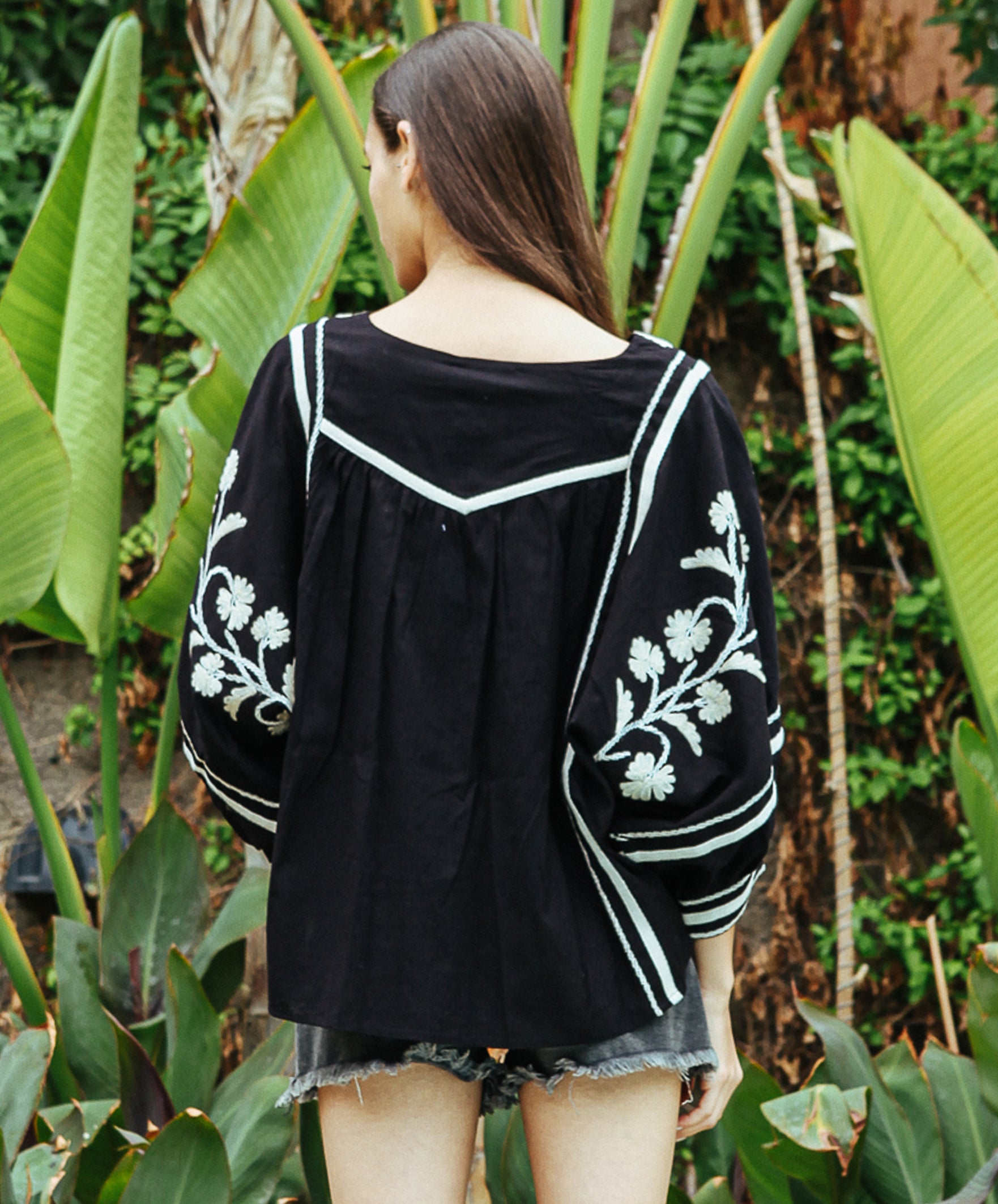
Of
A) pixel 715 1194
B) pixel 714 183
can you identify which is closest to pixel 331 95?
pixel 714 183

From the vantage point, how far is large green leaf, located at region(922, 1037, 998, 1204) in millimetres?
1577

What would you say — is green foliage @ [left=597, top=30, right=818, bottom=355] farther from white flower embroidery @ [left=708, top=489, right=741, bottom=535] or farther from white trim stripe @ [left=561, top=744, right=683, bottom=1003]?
white trim stripe @ [left=561, top=744, right=683, bottom=1003]

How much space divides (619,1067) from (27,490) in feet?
3.65

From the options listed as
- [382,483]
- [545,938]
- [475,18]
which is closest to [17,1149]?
[545,938]

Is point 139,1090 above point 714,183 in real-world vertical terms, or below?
below

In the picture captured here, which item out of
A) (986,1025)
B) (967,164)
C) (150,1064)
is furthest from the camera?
(967,164)

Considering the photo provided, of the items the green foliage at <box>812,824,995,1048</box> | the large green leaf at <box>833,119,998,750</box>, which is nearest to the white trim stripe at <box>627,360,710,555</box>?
the large green leaf at <box>833,119,998,750</box>

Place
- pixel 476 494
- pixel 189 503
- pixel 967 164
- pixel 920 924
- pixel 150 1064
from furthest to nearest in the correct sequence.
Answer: pixel 967 164, pixel 920 924, pixel 189 503, pixel 150 1064, pixel 476 494

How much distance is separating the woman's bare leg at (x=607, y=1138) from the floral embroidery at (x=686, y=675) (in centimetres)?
22

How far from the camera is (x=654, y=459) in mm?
877

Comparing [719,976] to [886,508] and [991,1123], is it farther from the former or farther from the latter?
[886,508]

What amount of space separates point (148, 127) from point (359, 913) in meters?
2.51

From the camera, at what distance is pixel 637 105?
5.48 ft

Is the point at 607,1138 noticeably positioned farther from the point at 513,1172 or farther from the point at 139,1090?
the point at 139,1090
